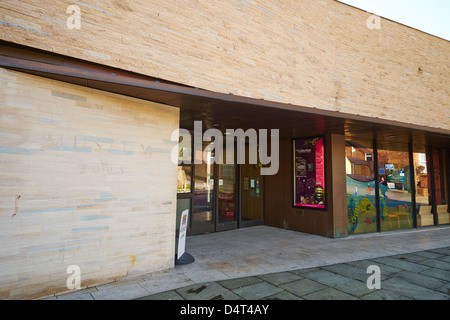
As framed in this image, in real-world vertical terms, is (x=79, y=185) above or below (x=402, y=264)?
above

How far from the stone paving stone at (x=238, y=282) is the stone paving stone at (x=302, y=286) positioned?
0.49m

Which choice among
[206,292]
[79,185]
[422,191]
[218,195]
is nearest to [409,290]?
[206,292]

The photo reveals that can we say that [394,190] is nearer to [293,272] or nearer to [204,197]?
[293,272]

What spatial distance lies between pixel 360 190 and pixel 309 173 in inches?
74.9

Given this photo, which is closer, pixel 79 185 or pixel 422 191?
pixel 79 185

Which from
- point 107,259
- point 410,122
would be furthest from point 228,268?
point 410,122

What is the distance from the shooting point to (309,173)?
823 cm

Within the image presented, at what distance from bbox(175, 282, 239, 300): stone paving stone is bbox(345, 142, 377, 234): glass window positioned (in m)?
5.83

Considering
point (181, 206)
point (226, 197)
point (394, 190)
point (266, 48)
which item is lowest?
point (181, 206)

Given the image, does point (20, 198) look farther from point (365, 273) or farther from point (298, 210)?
point (298, 210)

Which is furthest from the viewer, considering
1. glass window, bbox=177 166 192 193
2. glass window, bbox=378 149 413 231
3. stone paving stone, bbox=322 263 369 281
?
glass window, bbox=378 149 413 231

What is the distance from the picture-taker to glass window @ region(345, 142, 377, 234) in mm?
8273

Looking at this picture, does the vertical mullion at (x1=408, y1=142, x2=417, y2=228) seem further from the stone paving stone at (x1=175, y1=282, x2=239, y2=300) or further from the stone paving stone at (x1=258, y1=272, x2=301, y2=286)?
the stone paving stone at (x1=175, y1=282, x2=239, y2=300)

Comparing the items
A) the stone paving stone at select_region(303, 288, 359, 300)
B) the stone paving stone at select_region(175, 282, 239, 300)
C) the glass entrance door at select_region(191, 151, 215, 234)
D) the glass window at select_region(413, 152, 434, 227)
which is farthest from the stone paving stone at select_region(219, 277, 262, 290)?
the glass window at select_region(413, 152, 434, 227)
